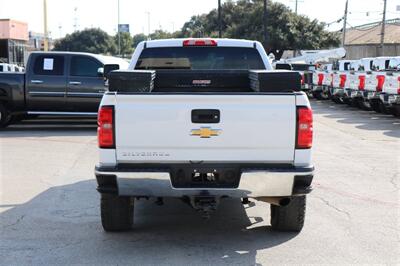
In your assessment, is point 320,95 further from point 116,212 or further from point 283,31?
point 283,31

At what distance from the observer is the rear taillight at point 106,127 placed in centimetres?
484

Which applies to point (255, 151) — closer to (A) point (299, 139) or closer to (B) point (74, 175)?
(A) point (299, 139)

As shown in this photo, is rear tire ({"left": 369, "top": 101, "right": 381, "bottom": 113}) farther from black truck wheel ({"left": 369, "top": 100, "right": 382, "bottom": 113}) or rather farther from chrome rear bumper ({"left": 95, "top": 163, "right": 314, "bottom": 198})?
chrome rear bumper ({"left": 95, "top": 163, "right": 314, "bottom": 198})

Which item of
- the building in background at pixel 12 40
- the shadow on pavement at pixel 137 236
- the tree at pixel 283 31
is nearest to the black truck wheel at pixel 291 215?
the shadow on pavement at pixel 137 236

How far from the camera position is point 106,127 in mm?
4859

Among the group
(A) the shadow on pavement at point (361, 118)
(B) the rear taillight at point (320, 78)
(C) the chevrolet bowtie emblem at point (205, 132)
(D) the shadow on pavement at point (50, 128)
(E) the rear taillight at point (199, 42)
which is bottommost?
(D) the shadow on pavement at point (50, 128)

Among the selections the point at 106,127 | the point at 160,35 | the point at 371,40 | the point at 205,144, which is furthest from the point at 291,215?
the point at 160,35

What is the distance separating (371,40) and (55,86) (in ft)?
194

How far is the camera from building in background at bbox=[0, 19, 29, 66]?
162 ft

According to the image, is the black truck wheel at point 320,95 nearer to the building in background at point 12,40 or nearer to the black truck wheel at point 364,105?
the black truck wheel at point 364,105

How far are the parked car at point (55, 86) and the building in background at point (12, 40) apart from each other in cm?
3559

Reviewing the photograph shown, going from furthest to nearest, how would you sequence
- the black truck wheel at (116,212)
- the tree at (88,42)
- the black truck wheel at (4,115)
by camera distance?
1. the tree at (88,42)
2. the black truck wheel at (4,115)
3. the black truck wheel at (116,212)

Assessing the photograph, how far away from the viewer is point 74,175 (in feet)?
28.8

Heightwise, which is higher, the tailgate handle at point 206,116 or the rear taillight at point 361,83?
the tailgate handle at point 206,116
